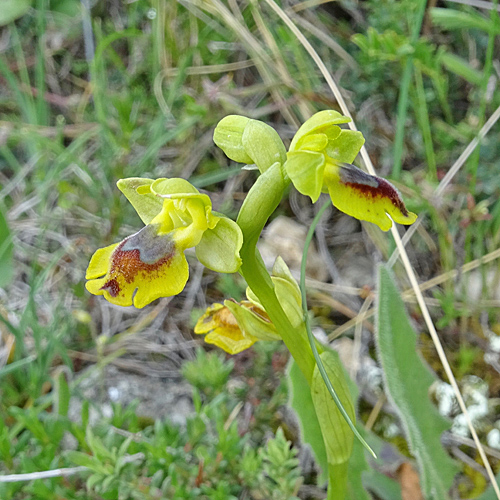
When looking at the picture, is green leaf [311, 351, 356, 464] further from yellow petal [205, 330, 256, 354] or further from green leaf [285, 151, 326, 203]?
green leaf [285, 151, 326, 203]

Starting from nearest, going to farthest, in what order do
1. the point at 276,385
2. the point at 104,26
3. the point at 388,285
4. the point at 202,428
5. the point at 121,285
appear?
the point at 121,285, the point at 388,285, the point at 202,428, the point at 276,385, the point at 104,26

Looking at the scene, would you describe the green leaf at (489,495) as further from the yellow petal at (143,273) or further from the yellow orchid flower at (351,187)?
the yellow petal at (143,273)

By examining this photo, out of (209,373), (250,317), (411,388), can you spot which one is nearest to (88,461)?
(209,373)

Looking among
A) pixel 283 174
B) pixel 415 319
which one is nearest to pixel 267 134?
pixel 283 174

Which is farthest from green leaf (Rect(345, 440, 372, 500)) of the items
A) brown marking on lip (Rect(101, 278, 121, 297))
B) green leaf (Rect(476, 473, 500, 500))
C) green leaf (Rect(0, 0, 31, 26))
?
green leaf (Rect(0, 0, 31, 26))

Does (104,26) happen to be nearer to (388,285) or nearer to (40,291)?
(40,291)

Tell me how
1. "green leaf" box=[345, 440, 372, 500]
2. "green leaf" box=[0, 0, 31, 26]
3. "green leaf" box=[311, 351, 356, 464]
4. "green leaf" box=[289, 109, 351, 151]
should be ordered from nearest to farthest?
"green leaf" box=[289, 109, 351, 151] → "green leaf" box=[311, 351, 356, 464] → "green leaf" box=[345, 440, 372, 500] → "green leaf" box=[0, 0, 31, 26]

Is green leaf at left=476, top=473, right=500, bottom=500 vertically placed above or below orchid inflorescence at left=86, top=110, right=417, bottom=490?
below

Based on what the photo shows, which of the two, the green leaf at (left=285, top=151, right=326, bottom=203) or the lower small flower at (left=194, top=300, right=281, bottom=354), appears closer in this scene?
the green leaf at (left=285, top=151, right=326, bottom=203)
